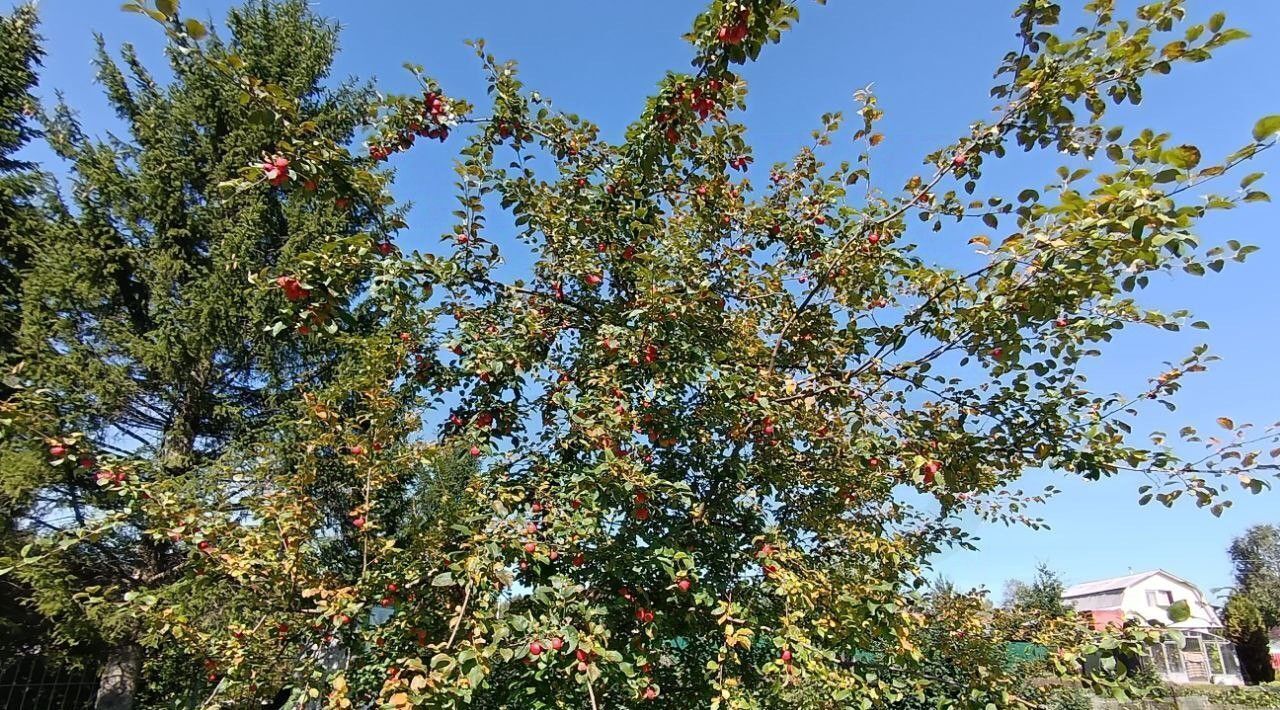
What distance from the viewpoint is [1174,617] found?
1871 mm

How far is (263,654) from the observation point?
254 centimetres

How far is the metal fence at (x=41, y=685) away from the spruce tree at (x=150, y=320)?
66 centimetres

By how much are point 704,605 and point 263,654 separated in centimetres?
184

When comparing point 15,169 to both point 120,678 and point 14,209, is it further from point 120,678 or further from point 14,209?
point 120,678

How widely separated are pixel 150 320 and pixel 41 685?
4.33 metres

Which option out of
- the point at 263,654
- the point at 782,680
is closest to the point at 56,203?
the point at 263,654

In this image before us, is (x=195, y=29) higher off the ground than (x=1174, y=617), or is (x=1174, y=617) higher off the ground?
(x=195, y=29)

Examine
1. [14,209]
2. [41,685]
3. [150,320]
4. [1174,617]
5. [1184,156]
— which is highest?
[14,209]

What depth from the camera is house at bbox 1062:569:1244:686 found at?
16.5 feet

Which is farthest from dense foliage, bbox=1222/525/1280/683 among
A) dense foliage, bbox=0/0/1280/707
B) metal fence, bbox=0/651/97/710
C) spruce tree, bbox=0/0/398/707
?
metal fence, bbox=0/651/97/710

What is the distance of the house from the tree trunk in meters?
9.00

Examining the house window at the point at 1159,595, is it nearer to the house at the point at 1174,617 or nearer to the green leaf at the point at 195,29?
the house at the point at 1174,617

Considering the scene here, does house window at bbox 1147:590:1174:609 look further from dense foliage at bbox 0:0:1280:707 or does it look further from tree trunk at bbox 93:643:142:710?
tree trunk at bbox 93:643:142:710

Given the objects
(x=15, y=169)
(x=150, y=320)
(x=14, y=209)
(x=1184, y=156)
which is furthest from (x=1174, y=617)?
(x=15, y=169)
